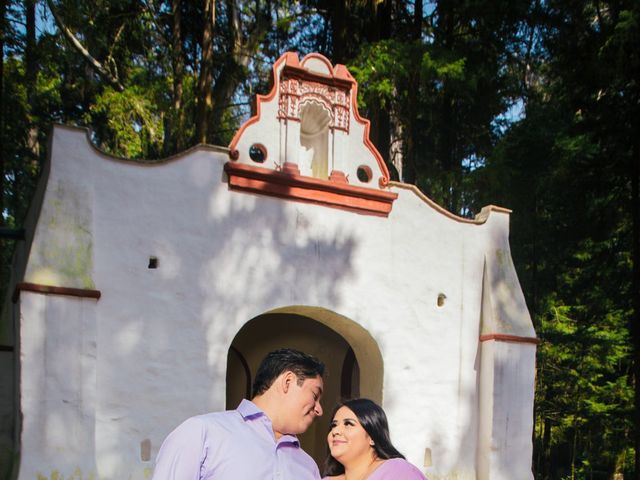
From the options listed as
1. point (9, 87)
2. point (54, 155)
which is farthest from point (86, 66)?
point (54, 155)

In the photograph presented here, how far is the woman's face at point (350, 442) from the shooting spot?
3.31m

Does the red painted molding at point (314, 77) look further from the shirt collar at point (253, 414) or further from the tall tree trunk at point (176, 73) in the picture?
the tall tree trunk at point (176, 73)

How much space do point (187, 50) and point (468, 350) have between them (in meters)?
10.6

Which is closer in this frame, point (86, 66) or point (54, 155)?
point (54, 155)

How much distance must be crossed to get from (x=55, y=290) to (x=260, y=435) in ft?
16.2

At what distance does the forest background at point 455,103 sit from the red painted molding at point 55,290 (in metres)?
6.31

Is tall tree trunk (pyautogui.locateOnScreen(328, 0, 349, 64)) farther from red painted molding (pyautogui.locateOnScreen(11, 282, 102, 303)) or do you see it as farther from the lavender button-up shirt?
the lavender button-up shirt

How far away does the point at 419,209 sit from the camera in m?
9.23

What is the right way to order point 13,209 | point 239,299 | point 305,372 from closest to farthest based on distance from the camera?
point 305,372 < point 239,299 < point 13,209

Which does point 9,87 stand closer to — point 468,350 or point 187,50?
point 187,50

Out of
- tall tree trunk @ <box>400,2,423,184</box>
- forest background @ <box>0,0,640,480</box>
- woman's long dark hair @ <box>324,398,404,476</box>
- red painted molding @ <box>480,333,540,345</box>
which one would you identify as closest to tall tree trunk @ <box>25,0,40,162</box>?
forest background @ <box>0,0,640,480</box>

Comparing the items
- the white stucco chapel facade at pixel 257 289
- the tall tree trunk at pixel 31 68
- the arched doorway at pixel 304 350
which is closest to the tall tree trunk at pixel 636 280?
the white stucco chapel facade at pixel 257 289

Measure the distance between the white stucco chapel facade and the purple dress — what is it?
14.9ft

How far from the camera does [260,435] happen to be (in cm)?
261
